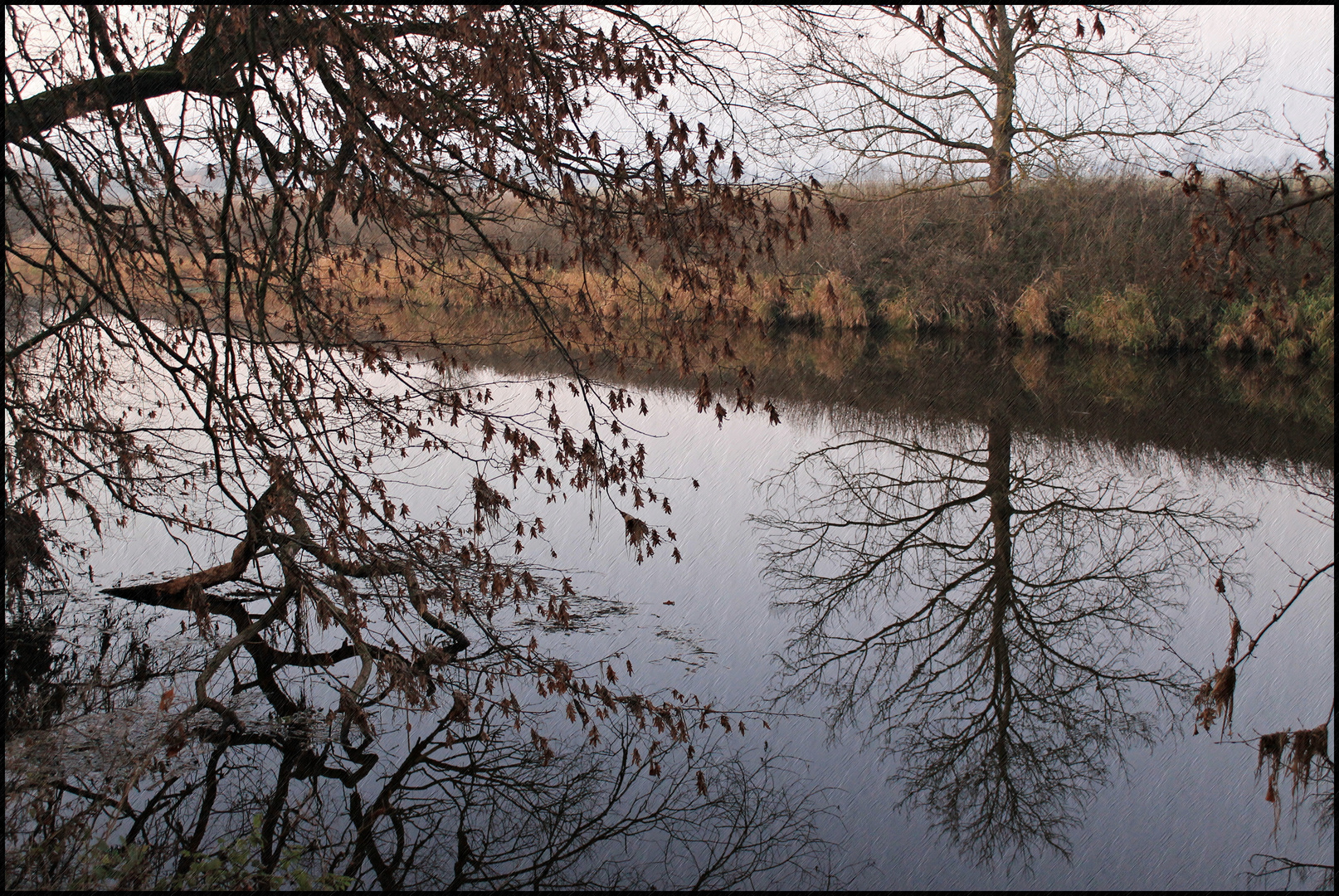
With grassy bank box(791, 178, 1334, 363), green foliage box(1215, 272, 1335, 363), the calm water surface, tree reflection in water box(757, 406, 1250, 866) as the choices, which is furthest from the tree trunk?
tree reflection in water box(757, 406, 1250, 866)

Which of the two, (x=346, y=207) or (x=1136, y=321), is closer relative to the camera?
(x=346, y=207)

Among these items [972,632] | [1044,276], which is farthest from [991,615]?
[1044,276]

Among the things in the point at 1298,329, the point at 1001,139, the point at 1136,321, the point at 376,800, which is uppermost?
the point at 1001,139

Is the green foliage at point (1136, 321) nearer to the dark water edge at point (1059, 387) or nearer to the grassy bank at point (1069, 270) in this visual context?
the grassy bank at point (1069, 270)

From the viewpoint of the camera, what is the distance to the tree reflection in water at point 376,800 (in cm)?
364

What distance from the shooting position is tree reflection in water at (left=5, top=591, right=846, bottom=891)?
143 inches

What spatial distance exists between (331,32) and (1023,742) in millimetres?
4062

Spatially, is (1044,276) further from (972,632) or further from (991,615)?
(972,632)

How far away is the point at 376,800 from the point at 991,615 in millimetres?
3770

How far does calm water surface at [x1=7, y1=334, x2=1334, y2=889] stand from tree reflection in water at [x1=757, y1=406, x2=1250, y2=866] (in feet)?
0.07

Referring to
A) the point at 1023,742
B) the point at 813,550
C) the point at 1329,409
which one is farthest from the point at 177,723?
the point at 1329,409

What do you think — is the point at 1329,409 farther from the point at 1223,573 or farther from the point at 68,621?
the point at 68,621

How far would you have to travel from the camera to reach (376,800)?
4.16 meters

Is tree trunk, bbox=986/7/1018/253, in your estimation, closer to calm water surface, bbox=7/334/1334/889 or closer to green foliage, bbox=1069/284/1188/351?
green foliage, bbox=1069/284/1188/351
